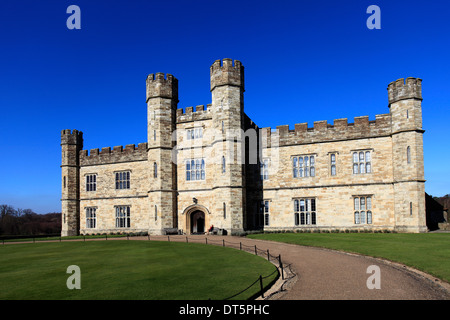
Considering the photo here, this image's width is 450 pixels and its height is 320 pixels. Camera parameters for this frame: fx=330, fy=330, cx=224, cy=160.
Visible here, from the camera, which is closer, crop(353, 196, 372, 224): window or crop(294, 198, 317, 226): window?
crop(353, 196, 372, 224): window

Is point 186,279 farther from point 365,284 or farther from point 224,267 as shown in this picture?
point 365,284

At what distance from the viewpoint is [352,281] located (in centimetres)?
1125

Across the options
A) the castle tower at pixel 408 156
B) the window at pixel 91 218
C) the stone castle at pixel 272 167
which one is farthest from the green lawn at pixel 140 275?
the window at pixel 91 218

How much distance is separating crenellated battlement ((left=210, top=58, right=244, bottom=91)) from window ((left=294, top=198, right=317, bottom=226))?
38.2 ft

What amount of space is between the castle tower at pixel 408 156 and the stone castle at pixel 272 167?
0.25ft

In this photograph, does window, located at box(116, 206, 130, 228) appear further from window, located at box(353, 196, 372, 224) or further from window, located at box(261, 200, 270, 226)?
window, located at box(353, 196, 372, 224)

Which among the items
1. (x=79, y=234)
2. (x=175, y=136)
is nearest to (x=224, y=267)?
(x=175, y=136)

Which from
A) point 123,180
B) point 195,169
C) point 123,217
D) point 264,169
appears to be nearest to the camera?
point 264,169

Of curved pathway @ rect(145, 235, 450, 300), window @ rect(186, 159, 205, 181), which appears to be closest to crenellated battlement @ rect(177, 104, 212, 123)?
window @ rect(186, 159, 205, 181)

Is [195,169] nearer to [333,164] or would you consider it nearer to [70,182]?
[333,164]

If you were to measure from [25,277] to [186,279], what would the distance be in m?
6.23

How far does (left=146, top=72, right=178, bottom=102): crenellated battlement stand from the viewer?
103 feet

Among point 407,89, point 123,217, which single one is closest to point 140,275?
point 407,89

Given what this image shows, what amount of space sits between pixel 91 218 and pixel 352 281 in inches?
1274
